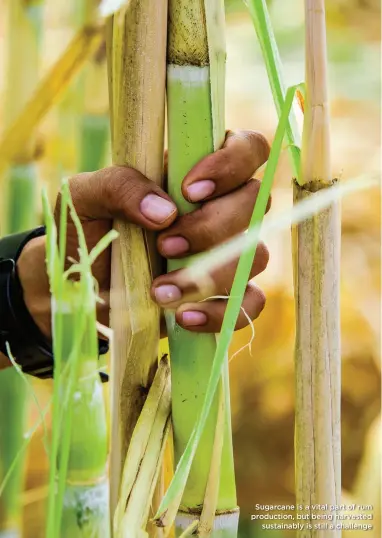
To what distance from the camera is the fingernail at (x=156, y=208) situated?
0.33m

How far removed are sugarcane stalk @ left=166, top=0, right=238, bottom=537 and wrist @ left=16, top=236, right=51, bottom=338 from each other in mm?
205

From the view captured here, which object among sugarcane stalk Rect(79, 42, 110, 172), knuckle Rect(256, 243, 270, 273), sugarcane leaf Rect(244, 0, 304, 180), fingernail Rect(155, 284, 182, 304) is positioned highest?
sugarcane stalk Rect(79, 42, 110, 172)

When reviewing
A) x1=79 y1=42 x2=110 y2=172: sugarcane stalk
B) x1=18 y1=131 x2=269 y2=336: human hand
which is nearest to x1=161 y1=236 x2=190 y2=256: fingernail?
x1=18 y1=131 x2=269 y2=336: human hand

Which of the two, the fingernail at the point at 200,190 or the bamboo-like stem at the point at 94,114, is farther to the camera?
the bamboo-like stem at the point at 94,114

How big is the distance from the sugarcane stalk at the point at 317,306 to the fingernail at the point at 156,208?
0.06 metres

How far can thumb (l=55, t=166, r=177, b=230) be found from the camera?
334mm

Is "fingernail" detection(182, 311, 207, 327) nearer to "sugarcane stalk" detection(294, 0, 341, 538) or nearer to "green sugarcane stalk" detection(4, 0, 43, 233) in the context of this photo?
"sugarcane stalk" detection(294, 0, 341, 538)

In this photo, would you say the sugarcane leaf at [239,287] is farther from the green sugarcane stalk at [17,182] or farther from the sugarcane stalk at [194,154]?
the green sugarcane stalk at [17,182]

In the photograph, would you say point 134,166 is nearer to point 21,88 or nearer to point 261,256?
point 261,256

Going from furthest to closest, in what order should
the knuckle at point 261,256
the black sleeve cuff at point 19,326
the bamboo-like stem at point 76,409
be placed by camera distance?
1. the black sleeve cuff at point 19,326
2. the knuckle at point 261,256
3. the bamboo-like stem at point 76,409

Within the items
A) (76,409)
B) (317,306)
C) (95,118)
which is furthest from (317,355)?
(95,118)

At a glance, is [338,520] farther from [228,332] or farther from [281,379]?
[281,379]

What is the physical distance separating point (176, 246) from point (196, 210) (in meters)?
0.03

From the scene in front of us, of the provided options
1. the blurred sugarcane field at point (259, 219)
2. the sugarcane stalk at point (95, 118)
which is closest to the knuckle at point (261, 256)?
the blurred sugarcane field at point (259, 219)
